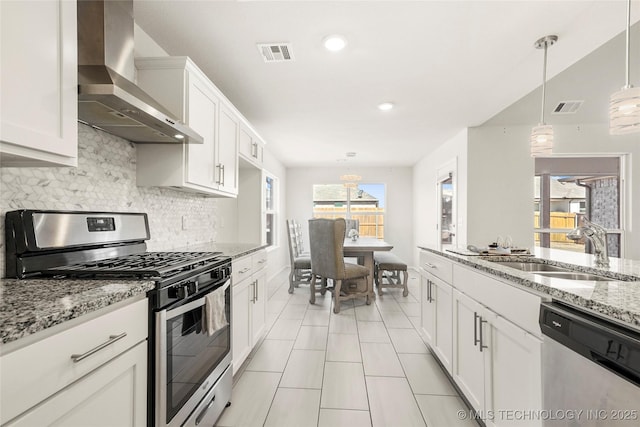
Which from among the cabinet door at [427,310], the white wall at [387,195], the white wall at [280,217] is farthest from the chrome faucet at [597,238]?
the white wall at [387,195]

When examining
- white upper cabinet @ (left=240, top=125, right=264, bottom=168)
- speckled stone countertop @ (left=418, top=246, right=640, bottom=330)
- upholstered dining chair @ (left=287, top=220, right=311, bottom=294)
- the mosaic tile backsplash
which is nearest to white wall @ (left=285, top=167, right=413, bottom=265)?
upholstered dining chair @ (left=287, top=220, right=311, bottom=294)

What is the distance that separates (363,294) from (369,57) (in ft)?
9.07

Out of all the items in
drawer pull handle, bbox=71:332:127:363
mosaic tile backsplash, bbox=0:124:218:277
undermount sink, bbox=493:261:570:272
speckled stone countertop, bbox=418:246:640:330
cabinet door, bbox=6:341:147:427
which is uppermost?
mosaic tile backsplash, bbox=0:124:218:277

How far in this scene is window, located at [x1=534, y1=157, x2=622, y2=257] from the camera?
14.3 ft

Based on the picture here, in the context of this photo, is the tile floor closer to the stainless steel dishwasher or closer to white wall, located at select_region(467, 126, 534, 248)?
the stainless steel dishwasher

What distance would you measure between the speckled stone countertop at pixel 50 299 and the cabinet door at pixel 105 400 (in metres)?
0.18

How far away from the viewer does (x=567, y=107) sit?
391cm

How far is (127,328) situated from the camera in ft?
3.30

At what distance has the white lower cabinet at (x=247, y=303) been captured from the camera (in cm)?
205

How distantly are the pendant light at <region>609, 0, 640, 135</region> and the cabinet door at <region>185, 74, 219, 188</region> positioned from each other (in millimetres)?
2398

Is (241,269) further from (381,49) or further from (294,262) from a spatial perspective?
(294,262)

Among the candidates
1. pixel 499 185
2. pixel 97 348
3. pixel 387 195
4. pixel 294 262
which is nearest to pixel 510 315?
pixel 97 348

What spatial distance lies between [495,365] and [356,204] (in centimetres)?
599

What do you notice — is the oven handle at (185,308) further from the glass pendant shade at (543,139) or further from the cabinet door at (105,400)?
the glass pendant shade at (543,139)
